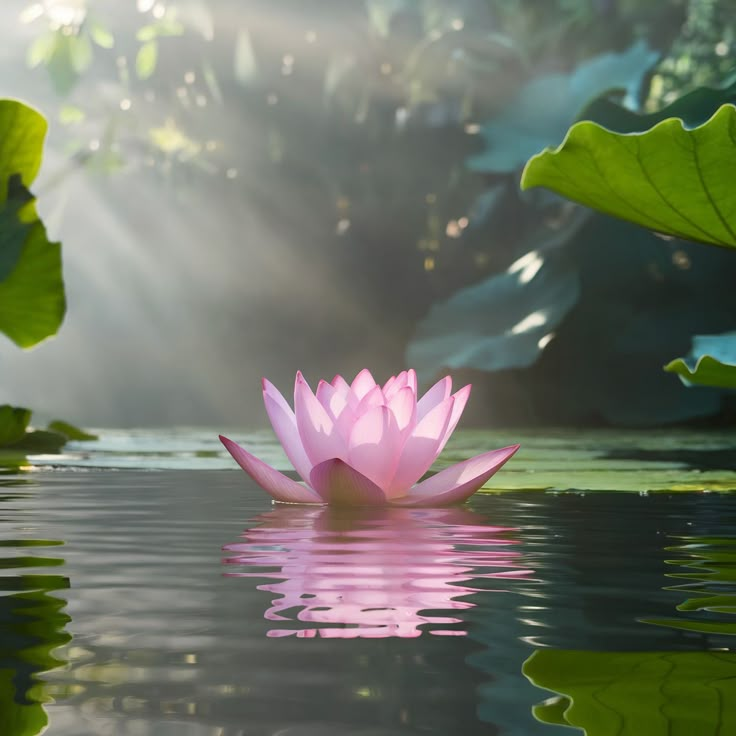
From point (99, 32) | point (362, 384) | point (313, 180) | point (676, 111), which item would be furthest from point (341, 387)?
point (313, 180)

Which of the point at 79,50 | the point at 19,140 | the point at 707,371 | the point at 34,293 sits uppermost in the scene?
the point at 79,50

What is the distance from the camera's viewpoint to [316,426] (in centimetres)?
124

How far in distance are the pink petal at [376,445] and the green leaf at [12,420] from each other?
3.58 feet

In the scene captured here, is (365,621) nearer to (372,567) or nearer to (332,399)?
(372,567)

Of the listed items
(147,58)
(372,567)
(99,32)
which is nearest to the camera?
(372,567)

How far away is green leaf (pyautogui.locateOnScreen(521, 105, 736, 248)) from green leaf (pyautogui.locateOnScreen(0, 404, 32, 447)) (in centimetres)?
119

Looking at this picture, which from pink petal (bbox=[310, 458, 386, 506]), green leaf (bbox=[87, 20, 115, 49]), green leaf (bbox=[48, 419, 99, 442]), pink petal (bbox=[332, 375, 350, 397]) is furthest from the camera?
green leaf (bbox=[87, 20, 115, 49])

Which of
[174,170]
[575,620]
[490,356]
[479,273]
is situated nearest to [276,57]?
[174,170]

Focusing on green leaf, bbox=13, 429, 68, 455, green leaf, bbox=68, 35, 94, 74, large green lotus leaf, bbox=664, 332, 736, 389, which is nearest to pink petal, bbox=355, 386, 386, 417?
large green lotus leaf, bbox=664, 332, 736, 389

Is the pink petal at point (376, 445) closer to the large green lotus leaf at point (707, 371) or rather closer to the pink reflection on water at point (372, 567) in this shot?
the pink reflection on water at point (372, 567)

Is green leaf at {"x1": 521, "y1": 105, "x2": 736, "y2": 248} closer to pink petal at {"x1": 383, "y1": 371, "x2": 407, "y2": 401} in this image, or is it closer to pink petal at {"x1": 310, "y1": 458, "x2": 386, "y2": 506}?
pink petal at {"x1": 383, "y1": 371, "x2": 407, "y2": 401}

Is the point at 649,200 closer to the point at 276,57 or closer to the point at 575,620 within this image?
the point at 575,620

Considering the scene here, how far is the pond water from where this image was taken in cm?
42

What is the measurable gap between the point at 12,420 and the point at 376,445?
1.21 metres
